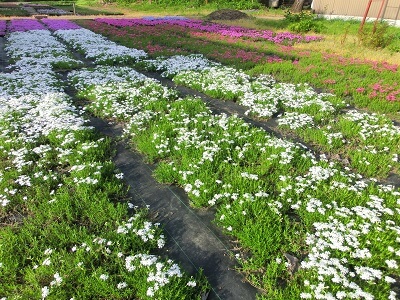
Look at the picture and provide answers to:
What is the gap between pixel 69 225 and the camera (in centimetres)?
490

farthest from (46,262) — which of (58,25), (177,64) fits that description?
(58,25)

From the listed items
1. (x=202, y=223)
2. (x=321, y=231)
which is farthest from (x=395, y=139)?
(x=202, y=223)

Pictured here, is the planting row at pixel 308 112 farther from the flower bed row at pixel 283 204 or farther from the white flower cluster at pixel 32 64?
the white flower cluster at pixel 32 64

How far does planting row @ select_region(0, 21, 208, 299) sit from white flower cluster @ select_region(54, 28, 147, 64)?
8.11m

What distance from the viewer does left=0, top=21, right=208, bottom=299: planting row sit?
3730 millimetres

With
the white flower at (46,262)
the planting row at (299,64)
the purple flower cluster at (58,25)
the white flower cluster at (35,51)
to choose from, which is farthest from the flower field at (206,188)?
the purple flower cluster at (58,25)

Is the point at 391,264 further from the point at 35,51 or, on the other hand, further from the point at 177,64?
the point at 35,51

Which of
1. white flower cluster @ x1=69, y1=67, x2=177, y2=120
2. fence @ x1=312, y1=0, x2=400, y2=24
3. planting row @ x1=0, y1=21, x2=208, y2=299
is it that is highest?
fence @ x1=312, y1=0, x2=400, y2=24

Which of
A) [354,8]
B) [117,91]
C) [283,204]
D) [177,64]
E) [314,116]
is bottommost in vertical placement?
[283,204]

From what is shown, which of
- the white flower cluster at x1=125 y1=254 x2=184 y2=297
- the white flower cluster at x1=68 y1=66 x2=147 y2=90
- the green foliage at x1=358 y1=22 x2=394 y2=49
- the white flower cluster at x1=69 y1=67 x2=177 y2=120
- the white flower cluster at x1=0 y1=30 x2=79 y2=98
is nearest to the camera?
the white flower cluster at x1=125 y1=254 x2=184 y2=297

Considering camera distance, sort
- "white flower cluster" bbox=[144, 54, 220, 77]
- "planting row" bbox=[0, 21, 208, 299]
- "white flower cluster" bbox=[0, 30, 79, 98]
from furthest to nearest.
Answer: "white flower cluster" bbox=[144, 54, 220, 77] < "white flower cluster" bbox=[0, 30, 79, 98] < "planting row" bbox=[0, 21, 208, 299]

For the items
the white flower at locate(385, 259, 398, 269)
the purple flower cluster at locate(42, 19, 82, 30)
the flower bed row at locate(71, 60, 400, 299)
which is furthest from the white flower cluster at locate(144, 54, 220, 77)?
the purple flower cluster at locate(42, 19, 82, 30)

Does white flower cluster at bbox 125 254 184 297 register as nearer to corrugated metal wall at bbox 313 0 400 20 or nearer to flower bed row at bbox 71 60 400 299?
flower bed row at bbox 71 60 400 299

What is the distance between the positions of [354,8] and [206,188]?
33.4 m
